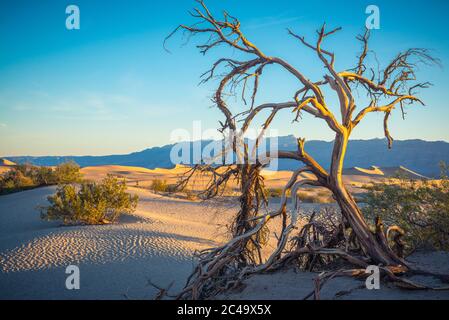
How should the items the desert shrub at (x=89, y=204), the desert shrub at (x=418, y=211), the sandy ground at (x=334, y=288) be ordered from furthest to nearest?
the desert shrub at (x=89, y=204)
the desert shrub at (x=418, y=211)
the sandy ground at (x=334, y=288)

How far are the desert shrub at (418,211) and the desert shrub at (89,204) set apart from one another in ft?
34.0

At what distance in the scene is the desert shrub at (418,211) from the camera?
Result: 6633mm

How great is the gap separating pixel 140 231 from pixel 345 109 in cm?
983

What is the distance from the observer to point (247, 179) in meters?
5.74

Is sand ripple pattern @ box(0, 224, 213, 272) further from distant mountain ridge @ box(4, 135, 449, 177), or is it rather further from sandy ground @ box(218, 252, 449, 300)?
distant mountain ridge @ box(4, 135, 449, 177)

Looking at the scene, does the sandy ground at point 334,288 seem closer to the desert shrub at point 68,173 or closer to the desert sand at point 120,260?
the desert sand at point 120,260

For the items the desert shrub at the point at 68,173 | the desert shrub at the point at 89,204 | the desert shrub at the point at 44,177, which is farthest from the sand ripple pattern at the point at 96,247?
the desert shrub at the point at 44,177

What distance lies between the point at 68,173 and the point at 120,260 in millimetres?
18913

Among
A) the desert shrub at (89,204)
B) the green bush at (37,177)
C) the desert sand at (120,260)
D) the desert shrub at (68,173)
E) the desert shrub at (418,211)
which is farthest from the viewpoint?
the green bush at (37,177)

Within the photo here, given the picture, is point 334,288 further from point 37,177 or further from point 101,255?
point 37,177

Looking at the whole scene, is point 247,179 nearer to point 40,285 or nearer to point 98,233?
point 40,285

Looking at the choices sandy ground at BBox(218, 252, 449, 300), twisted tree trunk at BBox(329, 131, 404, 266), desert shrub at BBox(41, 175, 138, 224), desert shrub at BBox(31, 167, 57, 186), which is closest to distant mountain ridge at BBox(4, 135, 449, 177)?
desert shrub at BBox(31, 167, 57, 186)

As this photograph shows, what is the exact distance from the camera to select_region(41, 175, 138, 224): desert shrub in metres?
14.0
